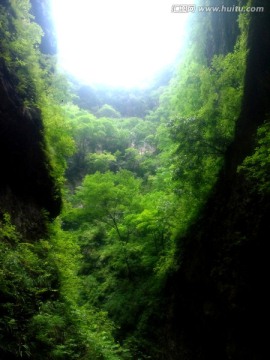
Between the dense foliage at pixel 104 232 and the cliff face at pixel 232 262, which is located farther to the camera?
the cliff face at pixel 232 262

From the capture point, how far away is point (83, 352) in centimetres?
888

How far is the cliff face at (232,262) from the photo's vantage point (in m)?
9.19

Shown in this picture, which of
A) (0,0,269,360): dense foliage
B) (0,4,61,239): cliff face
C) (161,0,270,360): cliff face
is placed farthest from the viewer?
(0,4,61,239): cliff face

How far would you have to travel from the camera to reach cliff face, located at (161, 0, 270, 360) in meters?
9.19

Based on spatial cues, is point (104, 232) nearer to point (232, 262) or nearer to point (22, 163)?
point (22, 163)

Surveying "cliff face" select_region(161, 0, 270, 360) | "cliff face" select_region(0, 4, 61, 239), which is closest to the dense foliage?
"cliff face" select_region(0, 4, 61, 239)

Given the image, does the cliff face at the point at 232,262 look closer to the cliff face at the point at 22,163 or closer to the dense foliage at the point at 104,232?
the dense foliage at the point at 104,232

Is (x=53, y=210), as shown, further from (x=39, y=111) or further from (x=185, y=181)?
(x=185, y=181)

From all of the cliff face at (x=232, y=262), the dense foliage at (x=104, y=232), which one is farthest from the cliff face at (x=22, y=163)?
the cliff face at (x=232, y=262)

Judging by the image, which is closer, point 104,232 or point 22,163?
point 22,163

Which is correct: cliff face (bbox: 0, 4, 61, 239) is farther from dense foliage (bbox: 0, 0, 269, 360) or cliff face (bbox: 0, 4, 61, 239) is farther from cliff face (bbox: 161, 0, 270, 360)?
cliff face (bbox: 161, 0, 270, 360)

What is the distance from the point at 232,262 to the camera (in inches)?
405

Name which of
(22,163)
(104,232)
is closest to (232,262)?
(22,163)

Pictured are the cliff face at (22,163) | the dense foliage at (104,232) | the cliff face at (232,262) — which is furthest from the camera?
the cliff face at (22,163)
